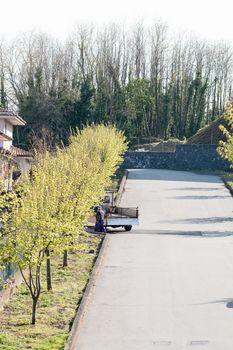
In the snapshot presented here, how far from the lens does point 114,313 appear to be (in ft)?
60.9

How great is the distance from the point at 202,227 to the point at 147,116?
53317 millimetres

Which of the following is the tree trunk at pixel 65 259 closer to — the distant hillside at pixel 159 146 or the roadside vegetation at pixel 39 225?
the roadside vegetation at pixel 39 225

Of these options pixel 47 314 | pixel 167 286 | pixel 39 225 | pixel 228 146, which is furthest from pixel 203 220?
pixel 39 225

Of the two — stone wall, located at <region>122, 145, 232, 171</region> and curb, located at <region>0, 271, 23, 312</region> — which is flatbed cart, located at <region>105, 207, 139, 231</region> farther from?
stone wall, located at <region>122, 145, 232, 171</region>

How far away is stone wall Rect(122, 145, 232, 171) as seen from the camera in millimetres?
66812

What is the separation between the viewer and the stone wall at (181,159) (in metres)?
66.8

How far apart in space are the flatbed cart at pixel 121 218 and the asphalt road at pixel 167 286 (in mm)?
629

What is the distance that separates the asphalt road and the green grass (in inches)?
18.1

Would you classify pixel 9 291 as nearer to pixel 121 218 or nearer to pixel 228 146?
Result: pixel 121 218

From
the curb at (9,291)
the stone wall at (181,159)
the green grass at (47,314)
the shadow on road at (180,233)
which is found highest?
the stone wall at (181,159)

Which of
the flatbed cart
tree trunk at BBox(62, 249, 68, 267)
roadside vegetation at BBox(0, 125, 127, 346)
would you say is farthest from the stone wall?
roadside vegetation at BBox(0, 125, 127, 346)

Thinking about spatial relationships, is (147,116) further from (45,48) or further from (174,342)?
(174,342)

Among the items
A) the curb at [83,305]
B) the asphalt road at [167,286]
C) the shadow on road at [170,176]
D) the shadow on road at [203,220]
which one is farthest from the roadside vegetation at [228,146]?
the curb at [83,305]

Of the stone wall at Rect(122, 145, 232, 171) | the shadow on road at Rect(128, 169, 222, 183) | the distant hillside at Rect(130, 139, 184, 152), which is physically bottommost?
the shadow on road at Rect(128, 169, 222, 183)
